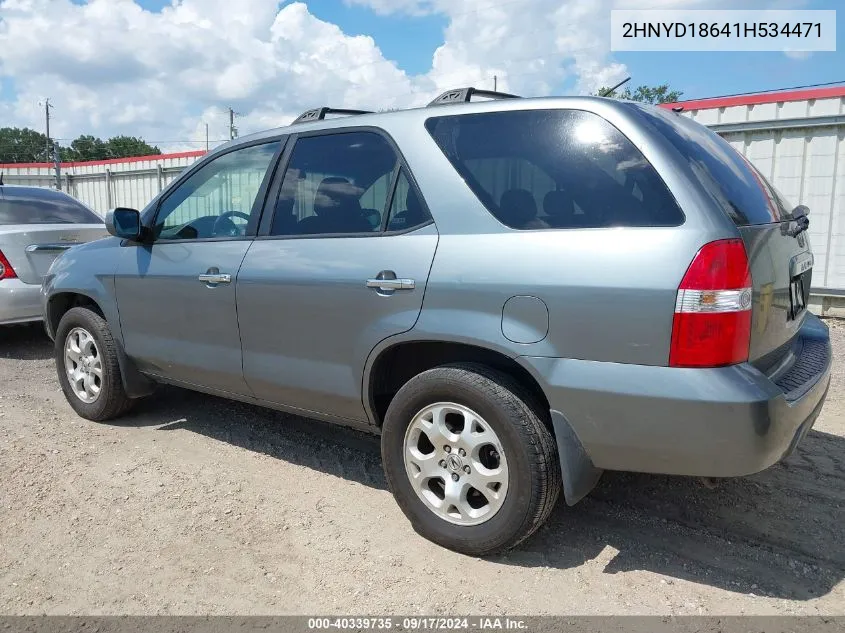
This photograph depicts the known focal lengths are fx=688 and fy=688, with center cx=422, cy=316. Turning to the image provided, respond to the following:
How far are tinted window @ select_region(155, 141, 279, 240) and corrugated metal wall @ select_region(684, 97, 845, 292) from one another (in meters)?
6.31

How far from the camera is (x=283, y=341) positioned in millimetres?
3342

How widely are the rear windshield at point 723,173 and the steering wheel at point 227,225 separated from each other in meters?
2.11

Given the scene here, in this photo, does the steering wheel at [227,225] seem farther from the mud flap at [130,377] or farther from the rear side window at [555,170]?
the rear side window at [555,170]

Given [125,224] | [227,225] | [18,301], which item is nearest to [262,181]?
[227,225]

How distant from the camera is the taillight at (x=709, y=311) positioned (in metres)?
2.25

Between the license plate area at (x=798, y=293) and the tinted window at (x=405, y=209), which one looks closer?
the license plate area at (x=798, y=293)

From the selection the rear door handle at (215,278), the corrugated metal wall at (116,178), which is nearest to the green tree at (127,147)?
the corrugated metal wall at (116,178)

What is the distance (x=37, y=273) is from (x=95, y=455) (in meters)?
3.16

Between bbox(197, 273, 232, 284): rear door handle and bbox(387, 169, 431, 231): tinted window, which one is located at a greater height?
bbox(387, 169, 431, 231): tinted window

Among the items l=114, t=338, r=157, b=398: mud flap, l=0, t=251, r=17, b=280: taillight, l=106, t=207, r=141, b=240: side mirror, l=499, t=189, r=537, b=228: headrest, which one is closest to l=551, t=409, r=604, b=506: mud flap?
l=499, t=189, r=537, b=228: headrest

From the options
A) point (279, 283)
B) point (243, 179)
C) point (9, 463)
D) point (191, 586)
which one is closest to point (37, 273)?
point (9, 463)

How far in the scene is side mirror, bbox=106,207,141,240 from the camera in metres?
4.01

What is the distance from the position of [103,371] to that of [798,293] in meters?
3.93

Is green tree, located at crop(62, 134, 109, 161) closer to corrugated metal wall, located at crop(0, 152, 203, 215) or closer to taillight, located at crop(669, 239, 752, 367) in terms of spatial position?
corrugated metal wall, located at crop(0, 152, 203, 215)
